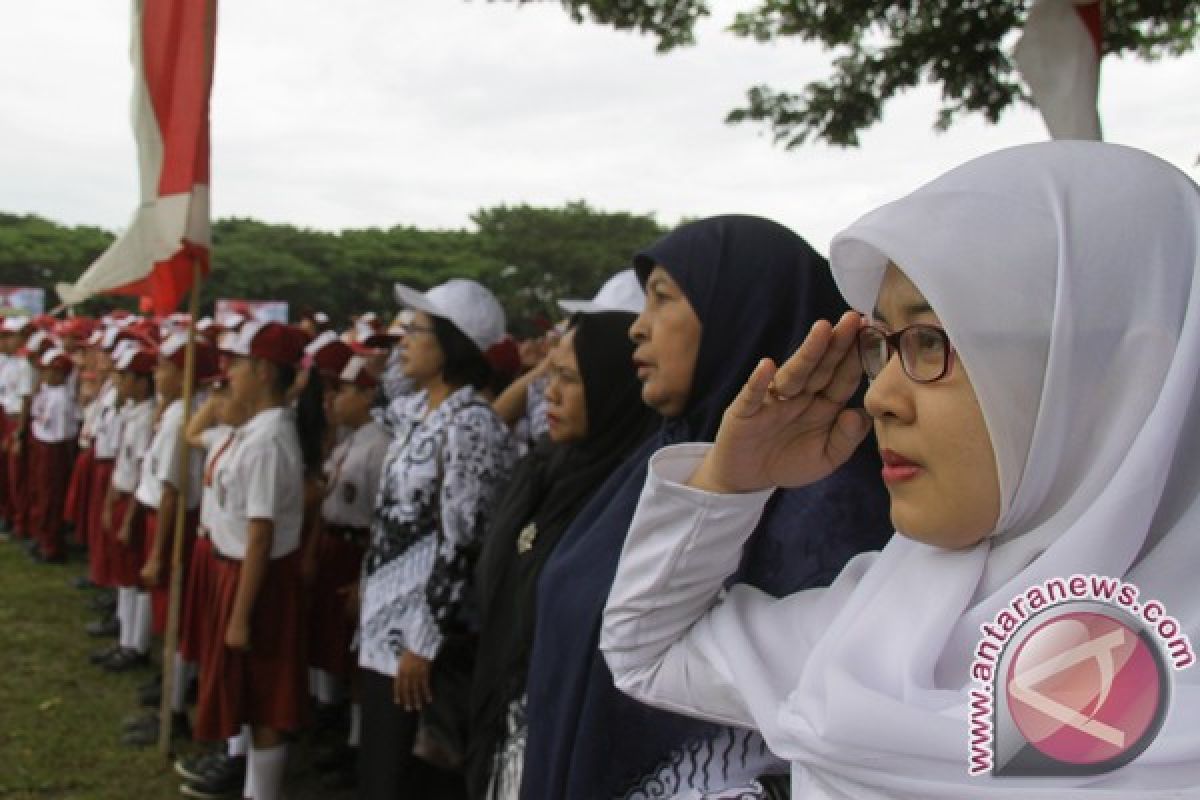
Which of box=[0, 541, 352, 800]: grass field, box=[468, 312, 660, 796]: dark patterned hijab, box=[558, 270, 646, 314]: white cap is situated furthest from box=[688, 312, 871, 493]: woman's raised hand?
box=[0, 541, 352, 800]: grass field

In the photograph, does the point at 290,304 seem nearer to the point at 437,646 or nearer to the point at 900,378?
the point at 437,646

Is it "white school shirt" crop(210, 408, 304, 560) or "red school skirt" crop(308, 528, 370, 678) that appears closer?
"white school shirt" crop(210, 408, 304, 560)

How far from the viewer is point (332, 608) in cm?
452

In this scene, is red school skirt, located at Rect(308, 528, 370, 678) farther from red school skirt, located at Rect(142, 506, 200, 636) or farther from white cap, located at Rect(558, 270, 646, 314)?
white cap, located at Rect(558, 270, 646, 314)

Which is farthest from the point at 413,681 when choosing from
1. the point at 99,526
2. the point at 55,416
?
the point at 55,416

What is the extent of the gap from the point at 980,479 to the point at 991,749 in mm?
241

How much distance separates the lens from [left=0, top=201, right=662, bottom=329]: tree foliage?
1122 inches

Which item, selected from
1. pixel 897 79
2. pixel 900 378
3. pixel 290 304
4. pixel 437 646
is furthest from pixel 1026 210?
pixel 290 304

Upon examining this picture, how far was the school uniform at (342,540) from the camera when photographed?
172 inches

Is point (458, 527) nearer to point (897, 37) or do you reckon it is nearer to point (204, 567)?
point (204, 567)

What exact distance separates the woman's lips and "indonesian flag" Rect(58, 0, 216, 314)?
3484 millimetres

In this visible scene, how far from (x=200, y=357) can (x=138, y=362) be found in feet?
4.12

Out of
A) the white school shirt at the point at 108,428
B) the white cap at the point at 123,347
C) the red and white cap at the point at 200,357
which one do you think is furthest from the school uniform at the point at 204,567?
the white school shirt at the point at 108,428

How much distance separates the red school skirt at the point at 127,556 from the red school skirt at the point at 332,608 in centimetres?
159
